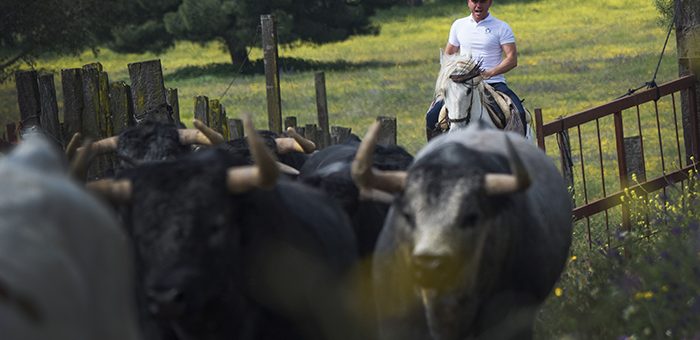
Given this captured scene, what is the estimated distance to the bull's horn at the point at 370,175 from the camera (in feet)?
25.7

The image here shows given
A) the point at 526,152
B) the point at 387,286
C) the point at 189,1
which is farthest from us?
the point at 189,1

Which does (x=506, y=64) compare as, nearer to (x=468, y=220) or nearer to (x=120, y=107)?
(x=120, y=107)

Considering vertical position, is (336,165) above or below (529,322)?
above

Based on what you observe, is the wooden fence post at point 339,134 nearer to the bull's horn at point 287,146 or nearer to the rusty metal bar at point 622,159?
the rusty metal bar at point 622,159

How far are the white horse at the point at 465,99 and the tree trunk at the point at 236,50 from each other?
126 feet

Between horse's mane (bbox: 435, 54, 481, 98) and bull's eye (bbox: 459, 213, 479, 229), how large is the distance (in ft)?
24.8

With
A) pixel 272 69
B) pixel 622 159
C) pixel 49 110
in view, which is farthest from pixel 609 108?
pixel 49 110

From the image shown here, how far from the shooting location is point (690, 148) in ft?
51.7

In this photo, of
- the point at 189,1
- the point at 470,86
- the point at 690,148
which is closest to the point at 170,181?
the point at 470,86

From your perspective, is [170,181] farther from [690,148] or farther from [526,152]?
[690,148]

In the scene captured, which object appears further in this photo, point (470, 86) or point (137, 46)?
point (137, 46)

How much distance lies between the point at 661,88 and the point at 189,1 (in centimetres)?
3909

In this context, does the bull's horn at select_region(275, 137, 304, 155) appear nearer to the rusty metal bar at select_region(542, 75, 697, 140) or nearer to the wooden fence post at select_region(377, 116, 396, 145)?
the wooden fence post at select_region(377, 116, 396, 145)

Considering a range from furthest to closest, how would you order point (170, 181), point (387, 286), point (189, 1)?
point (189, 1), point (387, 286), point (170, 181)
